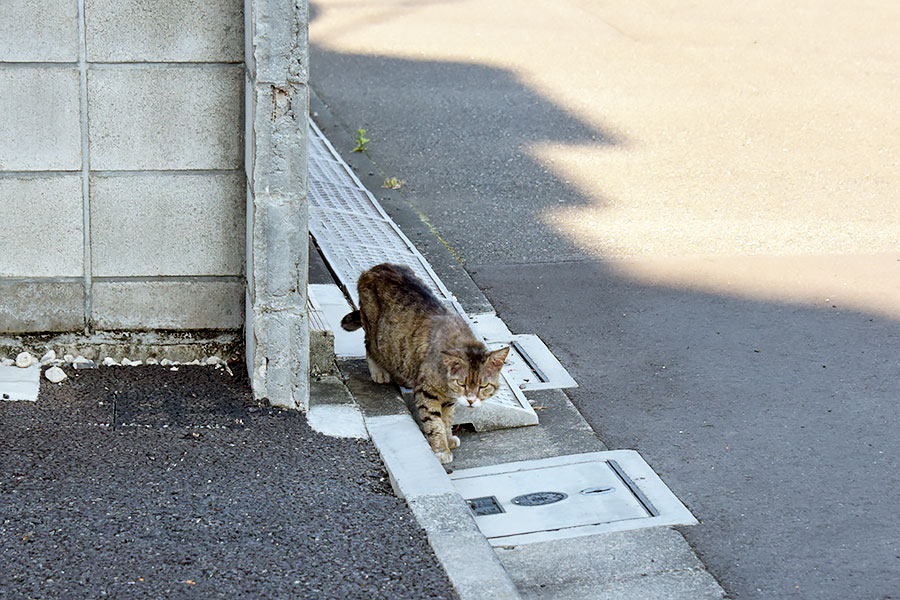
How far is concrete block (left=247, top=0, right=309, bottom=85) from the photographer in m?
4.11

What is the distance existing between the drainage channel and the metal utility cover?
1.45ft

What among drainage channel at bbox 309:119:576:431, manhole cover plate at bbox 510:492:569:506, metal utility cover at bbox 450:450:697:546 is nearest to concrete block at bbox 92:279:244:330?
drainage channel at bbox 309:119:576:431

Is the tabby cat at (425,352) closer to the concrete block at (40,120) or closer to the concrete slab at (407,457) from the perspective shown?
the concrete slab at (407,457)

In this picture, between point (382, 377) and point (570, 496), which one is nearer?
point (570, 496)

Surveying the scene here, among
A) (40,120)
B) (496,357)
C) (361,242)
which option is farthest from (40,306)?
(361,242)

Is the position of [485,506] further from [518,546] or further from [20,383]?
[20,383]

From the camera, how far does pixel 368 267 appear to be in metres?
6.48

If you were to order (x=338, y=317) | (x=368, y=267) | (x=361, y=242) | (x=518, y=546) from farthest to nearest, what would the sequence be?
(x=361, y=242), (x=368, y=267), (x=338, y=317), (x=518, y=546)

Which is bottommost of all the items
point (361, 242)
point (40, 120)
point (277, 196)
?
point (361, 242)

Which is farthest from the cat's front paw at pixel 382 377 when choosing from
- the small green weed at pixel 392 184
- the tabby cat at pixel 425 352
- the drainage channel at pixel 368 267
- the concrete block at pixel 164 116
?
the small green weed at pixel 392 184

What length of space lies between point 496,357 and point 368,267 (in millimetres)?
1838

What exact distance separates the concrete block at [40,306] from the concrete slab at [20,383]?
185 mm

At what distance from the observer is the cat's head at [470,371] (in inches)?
187

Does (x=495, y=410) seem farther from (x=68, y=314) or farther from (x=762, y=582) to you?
(x=68, y=314)
